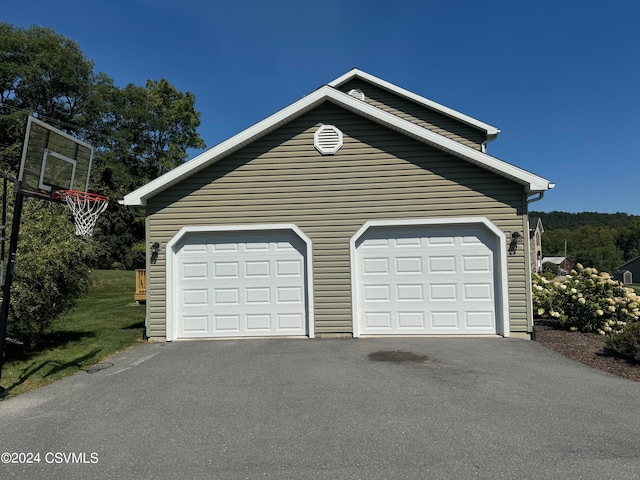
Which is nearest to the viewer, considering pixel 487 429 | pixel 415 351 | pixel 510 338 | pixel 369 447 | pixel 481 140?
pixel 369 447

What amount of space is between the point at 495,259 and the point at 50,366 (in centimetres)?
825

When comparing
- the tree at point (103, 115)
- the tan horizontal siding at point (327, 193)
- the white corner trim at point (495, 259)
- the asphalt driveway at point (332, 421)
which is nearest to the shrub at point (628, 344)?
the asphalt driveway at point (332, 421)

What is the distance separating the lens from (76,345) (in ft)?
26.0

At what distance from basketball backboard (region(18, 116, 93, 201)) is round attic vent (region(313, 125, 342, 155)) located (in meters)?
4.23

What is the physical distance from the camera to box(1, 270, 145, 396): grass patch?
19.3 ft

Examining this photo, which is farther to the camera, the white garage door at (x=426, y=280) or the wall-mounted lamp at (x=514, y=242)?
the white garage door at (x=426, y=280)

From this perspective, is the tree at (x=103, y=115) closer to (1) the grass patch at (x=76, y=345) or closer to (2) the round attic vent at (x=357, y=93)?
(1) the grass patch at (x=76, y=345)

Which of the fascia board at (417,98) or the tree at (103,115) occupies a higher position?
the tree at (103,115)

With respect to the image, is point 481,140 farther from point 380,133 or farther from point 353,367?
point 353,367

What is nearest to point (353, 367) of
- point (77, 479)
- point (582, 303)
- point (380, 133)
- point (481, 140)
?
point (77, 479)

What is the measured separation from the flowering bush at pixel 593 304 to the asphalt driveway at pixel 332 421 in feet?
9.58

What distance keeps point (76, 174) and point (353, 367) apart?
515cm

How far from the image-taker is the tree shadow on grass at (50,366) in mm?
5883

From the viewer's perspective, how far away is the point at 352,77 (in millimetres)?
11883
